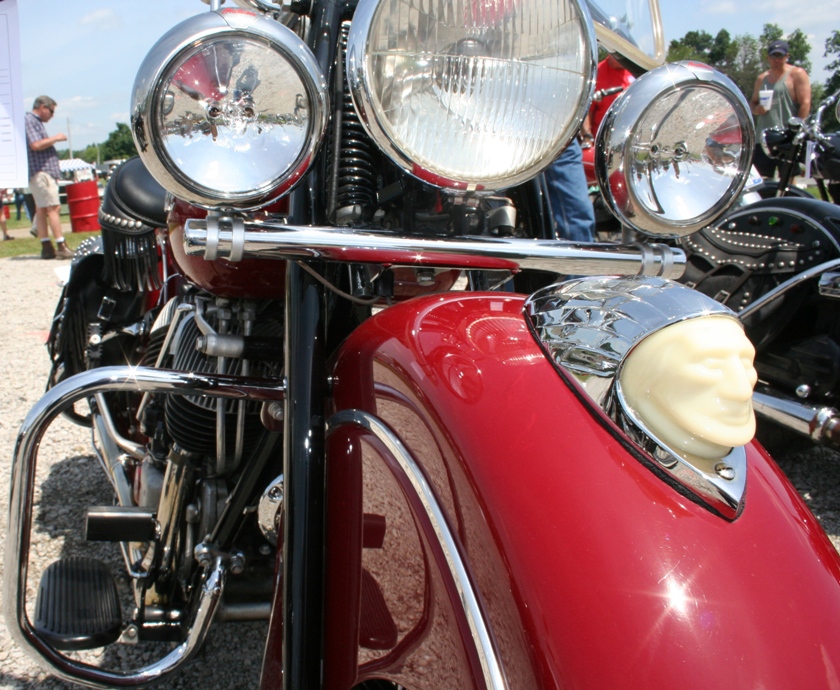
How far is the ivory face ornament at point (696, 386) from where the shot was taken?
653 millimetres

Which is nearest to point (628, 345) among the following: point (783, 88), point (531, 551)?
point (531, 551)

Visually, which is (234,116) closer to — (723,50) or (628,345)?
(628,345)

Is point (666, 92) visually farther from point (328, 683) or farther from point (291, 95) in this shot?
point (328, 683)

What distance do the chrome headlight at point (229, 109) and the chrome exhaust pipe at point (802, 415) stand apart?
6.70 ft

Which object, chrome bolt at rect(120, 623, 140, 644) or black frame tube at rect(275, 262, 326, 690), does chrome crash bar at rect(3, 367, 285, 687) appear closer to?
black frame tube at rect(275, 262, 326, 690)

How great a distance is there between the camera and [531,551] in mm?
628

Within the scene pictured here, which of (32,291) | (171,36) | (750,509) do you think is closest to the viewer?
(750,509)

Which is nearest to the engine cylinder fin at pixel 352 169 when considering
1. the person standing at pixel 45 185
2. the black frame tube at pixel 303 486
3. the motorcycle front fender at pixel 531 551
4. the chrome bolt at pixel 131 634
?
the black frame tube at pixel 303 486

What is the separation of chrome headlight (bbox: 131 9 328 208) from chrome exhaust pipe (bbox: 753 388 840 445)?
2042 mm

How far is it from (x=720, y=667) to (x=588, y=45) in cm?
71

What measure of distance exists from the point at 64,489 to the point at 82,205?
905 cm

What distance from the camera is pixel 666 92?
95 cm

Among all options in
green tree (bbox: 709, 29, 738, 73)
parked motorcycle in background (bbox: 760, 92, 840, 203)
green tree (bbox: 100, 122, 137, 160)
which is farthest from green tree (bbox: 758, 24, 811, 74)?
parked motorcycle in background (bbox: 760, 92, 840, 203)

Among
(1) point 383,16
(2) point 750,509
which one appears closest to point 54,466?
(1) point 383,16
